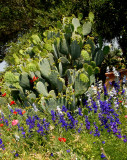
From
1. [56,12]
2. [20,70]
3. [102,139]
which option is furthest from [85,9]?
[102,139]

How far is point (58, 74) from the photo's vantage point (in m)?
3.65

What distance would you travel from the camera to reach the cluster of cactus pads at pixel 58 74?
3.44 m

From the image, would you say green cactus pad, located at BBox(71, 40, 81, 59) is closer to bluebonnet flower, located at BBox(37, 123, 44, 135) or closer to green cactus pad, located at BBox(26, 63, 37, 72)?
green cactus pad, located at BBox(26, 63, 37, 72)

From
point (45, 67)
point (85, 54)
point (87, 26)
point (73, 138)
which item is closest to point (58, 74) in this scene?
point (45, 67)

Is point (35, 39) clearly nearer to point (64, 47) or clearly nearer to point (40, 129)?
point (64, 47)

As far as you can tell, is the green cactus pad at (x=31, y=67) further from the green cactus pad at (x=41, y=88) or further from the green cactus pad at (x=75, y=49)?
the green cactus pad at (x=75, y=49)

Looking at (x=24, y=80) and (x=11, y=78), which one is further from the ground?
(x=11, y=78)

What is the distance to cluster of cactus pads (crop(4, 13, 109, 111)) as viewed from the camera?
3436 millimetres

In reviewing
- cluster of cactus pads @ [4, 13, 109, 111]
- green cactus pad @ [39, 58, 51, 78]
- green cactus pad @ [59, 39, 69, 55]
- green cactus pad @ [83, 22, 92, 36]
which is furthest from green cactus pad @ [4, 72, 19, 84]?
green cactus pad @ [83, 22, 92, 36]

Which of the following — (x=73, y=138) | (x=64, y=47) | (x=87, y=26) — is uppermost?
(x=87, y=26)

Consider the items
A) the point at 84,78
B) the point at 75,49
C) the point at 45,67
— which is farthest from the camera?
the point at 75,49

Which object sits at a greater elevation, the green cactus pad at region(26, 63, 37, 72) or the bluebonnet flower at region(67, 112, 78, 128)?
the green cactus pad at region(26, 63, 37, 72)

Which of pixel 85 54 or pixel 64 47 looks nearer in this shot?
pixel 85 54

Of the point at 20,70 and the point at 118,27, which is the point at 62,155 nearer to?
the point at 20,70
